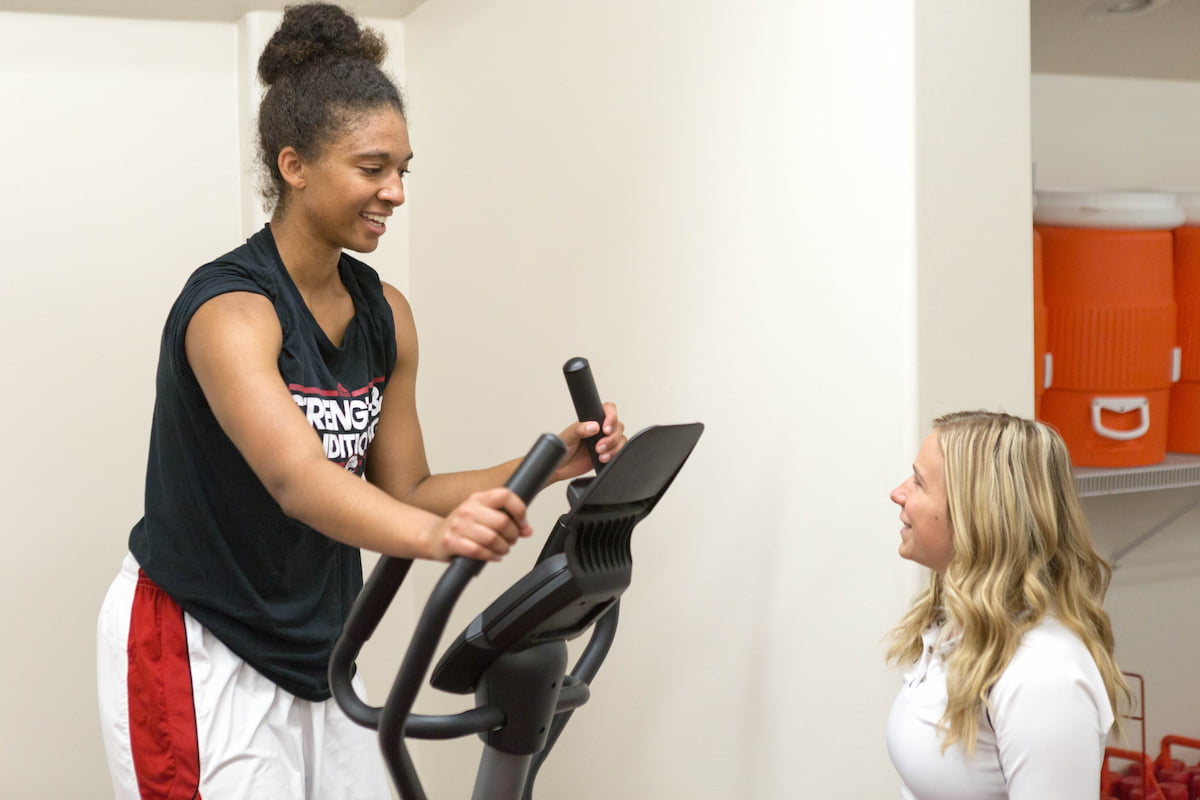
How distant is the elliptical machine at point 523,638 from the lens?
1.30 metres

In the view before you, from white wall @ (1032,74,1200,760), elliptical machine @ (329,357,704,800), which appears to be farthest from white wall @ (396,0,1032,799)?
white wall @ (1032,74,1200,760)

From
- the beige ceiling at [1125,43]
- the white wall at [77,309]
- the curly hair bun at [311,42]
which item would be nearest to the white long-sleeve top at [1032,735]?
the curly hair bun at [311,42]

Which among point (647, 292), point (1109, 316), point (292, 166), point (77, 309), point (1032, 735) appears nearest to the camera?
point (1032, 735)

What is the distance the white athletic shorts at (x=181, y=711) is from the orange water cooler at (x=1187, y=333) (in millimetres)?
1715

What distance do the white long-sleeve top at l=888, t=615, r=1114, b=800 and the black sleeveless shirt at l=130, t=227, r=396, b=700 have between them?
873 millimetres

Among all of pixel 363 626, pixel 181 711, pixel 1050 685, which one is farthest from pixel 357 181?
pixel 1050 685

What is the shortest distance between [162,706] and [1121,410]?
1.60 metres

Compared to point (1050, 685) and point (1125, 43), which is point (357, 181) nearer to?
point (1050, 685)

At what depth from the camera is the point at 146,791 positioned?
1707 mm

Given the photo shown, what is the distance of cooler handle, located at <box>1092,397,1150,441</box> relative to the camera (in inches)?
81.6

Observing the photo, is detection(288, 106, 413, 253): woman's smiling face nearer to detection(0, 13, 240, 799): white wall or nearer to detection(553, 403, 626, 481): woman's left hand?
detection(553, 403, 626, 481): woman's left hand

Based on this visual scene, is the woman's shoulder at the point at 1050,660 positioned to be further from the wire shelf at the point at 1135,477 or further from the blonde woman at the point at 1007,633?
the wire shelf at the point at 1135,477

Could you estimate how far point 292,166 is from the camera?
67.2 inches

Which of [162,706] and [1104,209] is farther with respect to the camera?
[1104,209]
